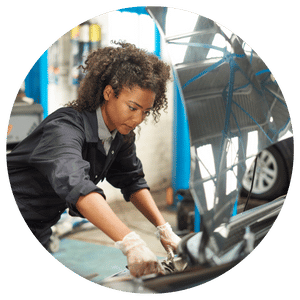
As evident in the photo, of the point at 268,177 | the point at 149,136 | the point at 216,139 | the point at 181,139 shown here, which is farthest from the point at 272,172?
the point at 149,136

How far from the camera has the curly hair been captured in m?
2.32

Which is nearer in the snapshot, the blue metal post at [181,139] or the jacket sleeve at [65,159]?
the jacket sleeve at [65,159]

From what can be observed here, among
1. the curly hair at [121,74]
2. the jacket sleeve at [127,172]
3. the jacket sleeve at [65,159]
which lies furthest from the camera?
the jacket sleeve at [127,172]

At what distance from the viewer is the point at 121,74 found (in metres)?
2.32

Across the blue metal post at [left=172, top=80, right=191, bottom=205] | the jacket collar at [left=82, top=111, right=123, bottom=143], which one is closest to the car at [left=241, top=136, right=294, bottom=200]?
the blue metal post at [left=172, top=80, right=191, bottom=205]

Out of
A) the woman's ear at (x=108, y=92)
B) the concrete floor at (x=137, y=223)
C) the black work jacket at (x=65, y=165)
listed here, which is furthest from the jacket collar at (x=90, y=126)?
the concrete floor at (x=137, y=223)

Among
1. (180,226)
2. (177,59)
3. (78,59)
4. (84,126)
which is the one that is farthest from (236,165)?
(78,59)

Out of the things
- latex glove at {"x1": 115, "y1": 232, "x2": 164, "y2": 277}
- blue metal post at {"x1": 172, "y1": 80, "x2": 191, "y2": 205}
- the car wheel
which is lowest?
latex glove at {"x1": 115, "y1": 232, "x2": 164, "y2": 277}

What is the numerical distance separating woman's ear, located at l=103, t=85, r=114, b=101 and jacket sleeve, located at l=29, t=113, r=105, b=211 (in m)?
0.17

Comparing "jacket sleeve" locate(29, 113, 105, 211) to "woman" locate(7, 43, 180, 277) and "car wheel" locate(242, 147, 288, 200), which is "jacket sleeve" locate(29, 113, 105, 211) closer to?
"woman" locate(7, 43, 180, 277)

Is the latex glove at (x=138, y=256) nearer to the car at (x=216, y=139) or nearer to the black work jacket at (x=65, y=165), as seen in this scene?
the car at (x=216, y=139)

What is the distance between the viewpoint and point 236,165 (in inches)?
97.3

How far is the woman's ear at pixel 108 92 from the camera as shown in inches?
92.7

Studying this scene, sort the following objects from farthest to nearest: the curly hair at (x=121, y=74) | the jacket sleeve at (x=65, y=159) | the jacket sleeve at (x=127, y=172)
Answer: the jacket sleeve at (x=127, y=172)
the curly hair at (x=121, y=74)
the jacket sleeve at (x=65, y=159)
